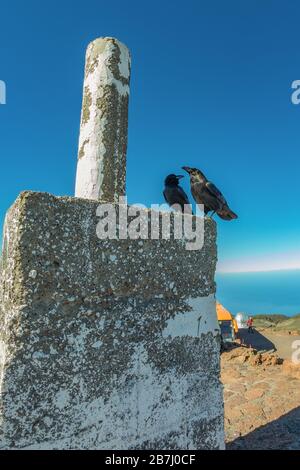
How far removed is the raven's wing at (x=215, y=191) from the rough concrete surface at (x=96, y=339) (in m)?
1.28

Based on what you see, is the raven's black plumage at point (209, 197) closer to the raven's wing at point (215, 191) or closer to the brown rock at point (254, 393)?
the raven's wing at point (215, 191)

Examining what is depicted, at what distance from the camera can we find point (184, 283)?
9.53 ft

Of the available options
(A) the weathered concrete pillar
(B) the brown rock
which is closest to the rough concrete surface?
(A) the weathered concrete pillar

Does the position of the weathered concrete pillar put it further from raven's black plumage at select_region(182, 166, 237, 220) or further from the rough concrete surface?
raven's black plumage at select_region(182, 166, 237, 220)

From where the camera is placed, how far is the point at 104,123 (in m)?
3.28

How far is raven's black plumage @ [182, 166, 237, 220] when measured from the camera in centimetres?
404

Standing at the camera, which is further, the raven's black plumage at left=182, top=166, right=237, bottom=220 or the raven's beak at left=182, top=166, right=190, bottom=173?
the raven's beak at left=182, top=166, right=190, bottom=173

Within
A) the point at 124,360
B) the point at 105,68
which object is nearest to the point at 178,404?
the point at 124,360

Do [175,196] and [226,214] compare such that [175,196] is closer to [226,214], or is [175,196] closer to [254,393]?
[226,214]

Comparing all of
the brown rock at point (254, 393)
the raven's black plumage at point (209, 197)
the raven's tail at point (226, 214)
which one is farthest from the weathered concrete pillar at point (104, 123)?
the brown rock at point (254, 393)

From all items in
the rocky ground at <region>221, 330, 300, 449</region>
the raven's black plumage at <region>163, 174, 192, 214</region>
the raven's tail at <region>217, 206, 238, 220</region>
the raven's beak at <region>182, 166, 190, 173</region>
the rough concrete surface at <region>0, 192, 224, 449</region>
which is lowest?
the rocky ground at <region>221, 330, 300, 449</region>

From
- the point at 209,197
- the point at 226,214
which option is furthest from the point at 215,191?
the point at 226,214

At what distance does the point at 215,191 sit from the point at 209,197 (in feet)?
0.38

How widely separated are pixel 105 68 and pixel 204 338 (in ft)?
8.02
